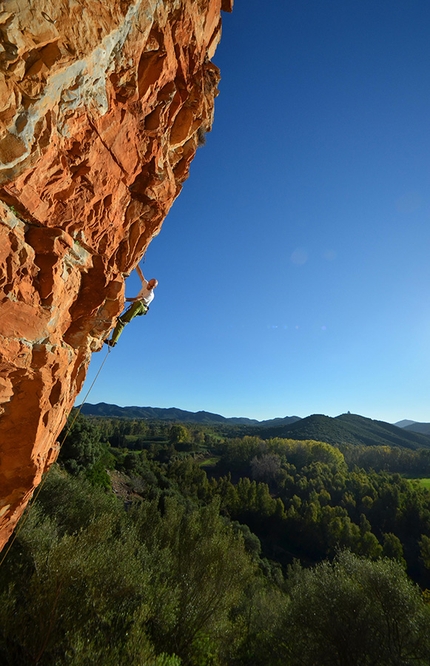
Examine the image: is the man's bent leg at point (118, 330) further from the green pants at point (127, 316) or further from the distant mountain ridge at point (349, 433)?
the distant mountain ridge at point (349, 433)

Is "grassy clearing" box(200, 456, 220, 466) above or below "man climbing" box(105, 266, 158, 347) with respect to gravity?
below

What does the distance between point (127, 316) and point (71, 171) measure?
19.7 ft

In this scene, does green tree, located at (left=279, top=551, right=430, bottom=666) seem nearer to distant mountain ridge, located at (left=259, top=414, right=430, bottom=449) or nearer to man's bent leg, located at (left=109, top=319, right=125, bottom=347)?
man's bent leg, located at (left=109, top=319, right=125, bottom=347)

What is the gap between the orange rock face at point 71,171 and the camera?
4508 mm

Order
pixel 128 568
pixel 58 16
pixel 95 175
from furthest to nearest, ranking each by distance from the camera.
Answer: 1. pixel 128 568
2. pixel 95 175
3. pixel 58 16

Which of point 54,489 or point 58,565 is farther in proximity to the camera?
point 54,489

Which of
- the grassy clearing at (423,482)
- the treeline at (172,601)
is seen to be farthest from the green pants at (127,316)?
the grassy clearing at (423,482)

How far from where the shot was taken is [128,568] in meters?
15.4

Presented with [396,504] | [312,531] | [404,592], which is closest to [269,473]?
[312,531]

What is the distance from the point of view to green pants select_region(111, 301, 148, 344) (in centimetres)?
1112

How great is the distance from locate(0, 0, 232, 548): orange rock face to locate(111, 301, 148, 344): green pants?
5.74 feet

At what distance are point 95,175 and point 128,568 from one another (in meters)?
18.7

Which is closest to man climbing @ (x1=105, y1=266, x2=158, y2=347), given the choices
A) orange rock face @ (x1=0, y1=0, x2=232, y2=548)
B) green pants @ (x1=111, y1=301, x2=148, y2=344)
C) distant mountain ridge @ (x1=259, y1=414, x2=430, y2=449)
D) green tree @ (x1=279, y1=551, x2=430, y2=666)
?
green pants @ (x1=111, y1=301, x2=148, y2=344)

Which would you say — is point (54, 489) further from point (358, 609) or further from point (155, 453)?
point (155, 453)
